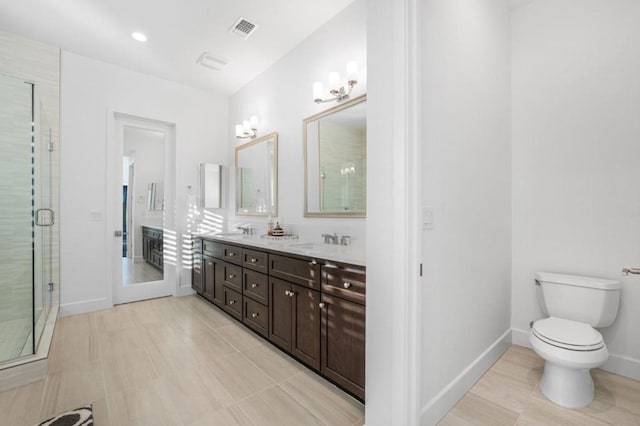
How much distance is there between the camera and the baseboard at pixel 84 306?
3083mm

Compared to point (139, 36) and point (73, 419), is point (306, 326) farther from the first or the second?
point (139, 36)

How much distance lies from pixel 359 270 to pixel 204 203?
3.06m

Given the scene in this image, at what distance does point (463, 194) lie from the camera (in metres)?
1.75

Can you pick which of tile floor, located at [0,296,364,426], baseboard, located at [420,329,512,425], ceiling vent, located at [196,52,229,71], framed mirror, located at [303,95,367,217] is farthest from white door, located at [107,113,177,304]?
baseboard, located at [420,329,512,425]

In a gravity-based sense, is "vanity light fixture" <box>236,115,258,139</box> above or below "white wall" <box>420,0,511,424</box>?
above

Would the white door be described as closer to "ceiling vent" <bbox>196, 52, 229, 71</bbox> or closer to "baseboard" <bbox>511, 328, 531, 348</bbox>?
"ceiling vent" <bbox>196, 52, 229, 71</bbox>

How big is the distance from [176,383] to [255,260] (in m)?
1.00

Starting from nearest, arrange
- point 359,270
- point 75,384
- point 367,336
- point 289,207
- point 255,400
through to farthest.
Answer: point 367,336 < point 359,270 < point 255,400 < point 75,384 < point 289,207

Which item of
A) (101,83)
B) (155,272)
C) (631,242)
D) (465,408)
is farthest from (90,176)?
(631,242)

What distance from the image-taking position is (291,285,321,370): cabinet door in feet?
6.07

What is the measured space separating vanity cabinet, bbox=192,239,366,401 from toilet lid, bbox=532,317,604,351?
3.69 feet

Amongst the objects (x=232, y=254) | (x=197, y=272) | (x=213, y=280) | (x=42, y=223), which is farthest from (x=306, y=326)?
(x=42, y=223)

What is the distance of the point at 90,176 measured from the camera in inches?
129

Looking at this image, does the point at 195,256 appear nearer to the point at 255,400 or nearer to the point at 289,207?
the point at 289,207
